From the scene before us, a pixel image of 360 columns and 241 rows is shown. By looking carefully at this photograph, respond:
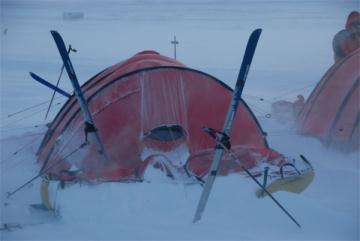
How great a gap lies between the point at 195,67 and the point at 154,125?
5.45 metres

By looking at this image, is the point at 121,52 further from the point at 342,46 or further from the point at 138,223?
the point at 138,223

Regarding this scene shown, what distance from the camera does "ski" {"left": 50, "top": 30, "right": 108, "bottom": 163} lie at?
11.4 ft

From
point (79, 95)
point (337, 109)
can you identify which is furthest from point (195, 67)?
point (79, 95)

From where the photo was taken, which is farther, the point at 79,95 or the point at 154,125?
the point at 154,125

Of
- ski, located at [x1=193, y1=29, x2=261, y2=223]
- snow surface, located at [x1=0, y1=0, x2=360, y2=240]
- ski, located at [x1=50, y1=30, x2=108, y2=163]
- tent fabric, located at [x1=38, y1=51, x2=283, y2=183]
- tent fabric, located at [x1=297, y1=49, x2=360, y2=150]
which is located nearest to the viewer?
ski, located at [x1=193, y1=29, x2=261, y2=223]

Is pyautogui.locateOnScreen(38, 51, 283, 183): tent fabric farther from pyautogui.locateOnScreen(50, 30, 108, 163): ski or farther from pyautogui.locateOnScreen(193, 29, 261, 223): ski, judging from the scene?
pyautogui.locateOnScreen(193, 29, 261, 223): ski

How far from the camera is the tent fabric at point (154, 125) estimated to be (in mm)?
4020

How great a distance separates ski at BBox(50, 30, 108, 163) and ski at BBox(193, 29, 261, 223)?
0.91 metres

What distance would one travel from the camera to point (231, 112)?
11.1 ft

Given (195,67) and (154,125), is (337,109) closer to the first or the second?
(154,125)

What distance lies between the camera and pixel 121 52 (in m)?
11.1

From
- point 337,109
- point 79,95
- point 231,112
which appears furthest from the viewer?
point 337,109

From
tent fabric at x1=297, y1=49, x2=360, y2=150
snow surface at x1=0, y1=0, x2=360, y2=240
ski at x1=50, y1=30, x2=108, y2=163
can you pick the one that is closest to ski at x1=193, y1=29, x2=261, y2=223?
snow surface at x1=0, y1=0, x2=360, y2=240

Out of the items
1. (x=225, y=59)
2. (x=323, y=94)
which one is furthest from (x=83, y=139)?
(x=225, y=59)
